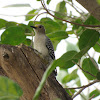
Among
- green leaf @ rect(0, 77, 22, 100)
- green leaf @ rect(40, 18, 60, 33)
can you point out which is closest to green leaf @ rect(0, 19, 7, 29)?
green leaf @ rect(40, 18, 60, 33)

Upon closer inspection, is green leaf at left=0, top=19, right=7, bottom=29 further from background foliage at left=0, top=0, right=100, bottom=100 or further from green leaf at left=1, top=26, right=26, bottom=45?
green leaf at left=1, top=26, right=26, bottom=45

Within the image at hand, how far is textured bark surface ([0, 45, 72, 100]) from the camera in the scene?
87.5 inches

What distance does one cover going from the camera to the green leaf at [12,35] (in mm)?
2409

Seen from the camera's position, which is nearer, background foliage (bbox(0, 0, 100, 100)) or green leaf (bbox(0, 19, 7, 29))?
background foliage (bbox(0, 0, 100, 100))

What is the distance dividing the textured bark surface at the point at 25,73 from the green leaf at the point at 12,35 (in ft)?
0.57

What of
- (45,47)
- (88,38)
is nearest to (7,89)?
(88,38)

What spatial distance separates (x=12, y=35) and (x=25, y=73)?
19.9 inches

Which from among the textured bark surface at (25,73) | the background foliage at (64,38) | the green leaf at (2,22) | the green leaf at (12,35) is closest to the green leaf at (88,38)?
the background foliage at (64,38)

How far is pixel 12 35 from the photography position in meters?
2.43

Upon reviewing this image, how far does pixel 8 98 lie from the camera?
81 centimetres

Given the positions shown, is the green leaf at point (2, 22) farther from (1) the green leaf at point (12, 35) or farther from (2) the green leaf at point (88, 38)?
(2) the green leaf at point (88, 38)

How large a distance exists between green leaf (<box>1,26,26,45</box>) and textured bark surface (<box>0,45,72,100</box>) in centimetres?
17

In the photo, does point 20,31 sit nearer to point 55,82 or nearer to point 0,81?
point 55,82

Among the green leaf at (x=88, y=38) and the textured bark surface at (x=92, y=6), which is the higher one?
the textured bark surface at (x=92, y=6)
